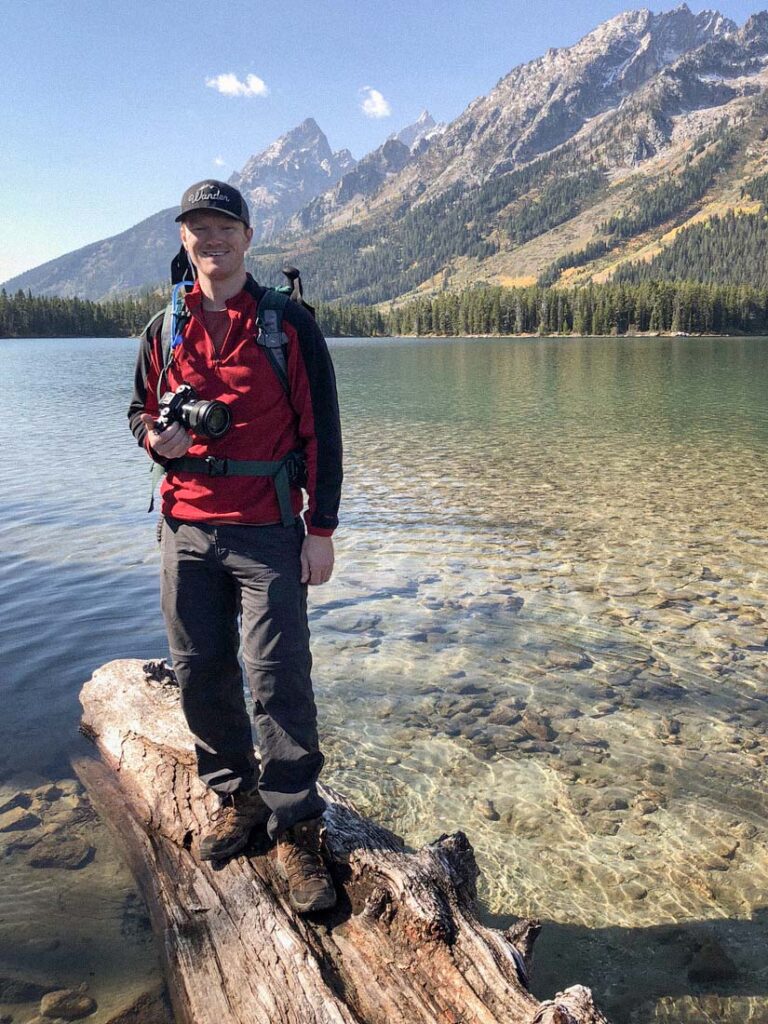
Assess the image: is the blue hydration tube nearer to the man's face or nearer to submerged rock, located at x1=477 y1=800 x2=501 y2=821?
the man's face

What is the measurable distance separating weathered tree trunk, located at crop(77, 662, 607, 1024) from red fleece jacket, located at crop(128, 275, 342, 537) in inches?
83.9

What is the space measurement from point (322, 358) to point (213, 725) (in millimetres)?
2640

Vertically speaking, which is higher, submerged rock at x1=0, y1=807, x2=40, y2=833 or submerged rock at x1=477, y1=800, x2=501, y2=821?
submerged rock at x1=0, y1=807, x2=40, y2=833

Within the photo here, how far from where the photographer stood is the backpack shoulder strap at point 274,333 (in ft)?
14.5

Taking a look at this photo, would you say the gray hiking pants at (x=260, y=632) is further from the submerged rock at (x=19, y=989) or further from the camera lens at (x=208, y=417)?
the submerged rock at (x=19, y=989)

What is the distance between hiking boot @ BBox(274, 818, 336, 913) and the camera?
4.13 m

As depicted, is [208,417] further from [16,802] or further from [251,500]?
[16,802]

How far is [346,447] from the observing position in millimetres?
30312

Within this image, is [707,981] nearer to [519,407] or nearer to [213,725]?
[213,725]

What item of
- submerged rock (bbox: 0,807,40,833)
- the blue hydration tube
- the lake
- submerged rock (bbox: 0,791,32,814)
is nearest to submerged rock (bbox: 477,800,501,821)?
the lake

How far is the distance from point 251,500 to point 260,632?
33.0 inches

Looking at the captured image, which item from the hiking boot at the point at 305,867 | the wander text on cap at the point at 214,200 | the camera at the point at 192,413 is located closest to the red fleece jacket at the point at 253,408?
the camera at the point at 192,413

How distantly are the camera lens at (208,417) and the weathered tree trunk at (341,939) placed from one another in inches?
106

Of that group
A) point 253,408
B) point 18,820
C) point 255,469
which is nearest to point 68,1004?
point 18,820
